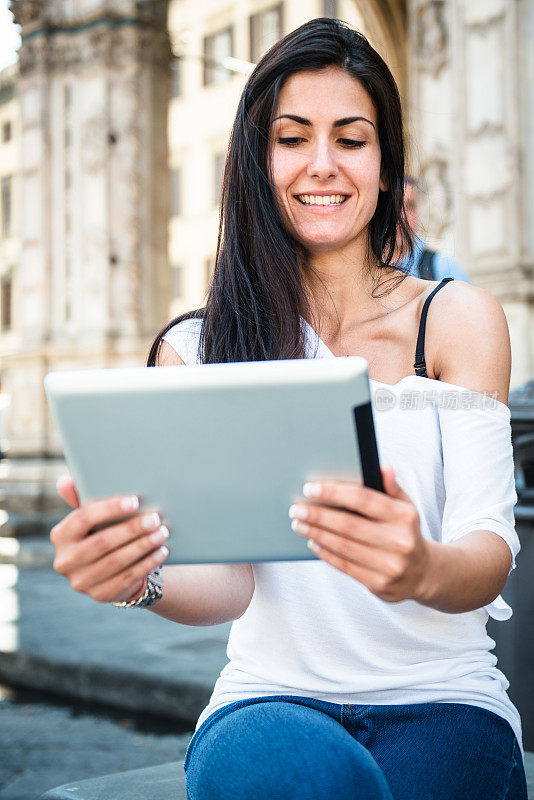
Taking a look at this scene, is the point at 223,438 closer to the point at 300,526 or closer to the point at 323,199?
the point at 300,526

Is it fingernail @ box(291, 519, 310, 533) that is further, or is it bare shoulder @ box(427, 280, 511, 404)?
bare shoulder @ box(427, 280, 511, 404)

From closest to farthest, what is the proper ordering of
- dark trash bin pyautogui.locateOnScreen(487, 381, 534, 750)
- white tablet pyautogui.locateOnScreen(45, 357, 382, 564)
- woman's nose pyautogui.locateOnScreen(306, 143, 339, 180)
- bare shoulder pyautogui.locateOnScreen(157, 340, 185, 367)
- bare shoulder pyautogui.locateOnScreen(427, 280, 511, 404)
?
white tablet pyautogui.locateOnScreen(45, 357, 382, 564) → bare shoulder pyautogui.locateOnScreen(427, 280, 511, 404) → woman's nose pyautogui.locateOnScreen(306, 143, 339, 180) → bare shoulder pyautogui.locateOnScreen(157, 340, 185, 367) → dark trash bin pyautogui.locateOnScreen(487, 381, 534, 750)

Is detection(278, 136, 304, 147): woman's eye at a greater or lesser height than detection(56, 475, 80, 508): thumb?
greater

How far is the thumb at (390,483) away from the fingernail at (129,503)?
0.98 ft

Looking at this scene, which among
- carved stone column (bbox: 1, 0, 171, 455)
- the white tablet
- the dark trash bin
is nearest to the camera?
the white tablet

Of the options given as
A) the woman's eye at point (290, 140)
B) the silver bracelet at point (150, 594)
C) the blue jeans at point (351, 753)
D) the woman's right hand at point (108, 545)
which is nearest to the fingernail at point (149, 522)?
the woman's right hand at point (108, 545)

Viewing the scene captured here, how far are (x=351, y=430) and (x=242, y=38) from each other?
27.0m

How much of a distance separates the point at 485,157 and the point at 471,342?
518cm

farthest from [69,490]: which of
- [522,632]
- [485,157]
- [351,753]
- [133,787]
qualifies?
[485,157]

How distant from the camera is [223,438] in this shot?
1.09 m

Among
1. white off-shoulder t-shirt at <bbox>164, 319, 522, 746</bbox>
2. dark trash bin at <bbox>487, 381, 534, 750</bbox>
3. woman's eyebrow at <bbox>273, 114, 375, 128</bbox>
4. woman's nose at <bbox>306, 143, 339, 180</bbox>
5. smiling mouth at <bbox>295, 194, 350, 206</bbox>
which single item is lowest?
dark trash bin at <bbox>487, 381, 534, 750</bbox>

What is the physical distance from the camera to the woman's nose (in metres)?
1.58

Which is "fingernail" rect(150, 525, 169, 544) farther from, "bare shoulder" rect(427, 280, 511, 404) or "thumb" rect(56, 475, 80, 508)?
"bare shoulder" rect(427, 280, 511, 404)

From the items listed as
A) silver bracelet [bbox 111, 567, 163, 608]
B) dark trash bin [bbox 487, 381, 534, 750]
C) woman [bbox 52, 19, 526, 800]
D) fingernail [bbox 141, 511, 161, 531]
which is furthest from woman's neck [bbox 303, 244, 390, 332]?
dark trash bin [bbox 487, 381, 534, 750]
